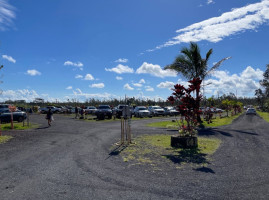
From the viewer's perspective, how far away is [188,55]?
65.6 feet

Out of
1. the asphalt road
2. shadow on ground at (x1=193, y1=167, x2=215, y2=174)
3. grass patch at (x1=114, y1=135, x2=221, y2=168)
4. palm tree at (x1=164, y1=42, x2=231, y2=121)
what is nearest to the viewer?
the asphalt road

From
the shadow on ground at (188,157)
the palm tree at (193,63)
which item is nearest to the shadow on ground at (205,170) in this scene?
the shadow on ground at (188,157)

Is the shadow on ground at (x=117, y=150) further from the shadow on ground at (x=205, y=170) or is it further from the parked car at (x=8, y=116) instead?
the parked car at (x=8, y=116)

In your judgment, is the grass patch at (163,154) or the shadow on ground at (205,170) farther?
the grass patch at (163,154)

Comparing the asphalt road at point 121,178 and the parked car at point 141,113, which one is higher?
the parked car at point 141,113

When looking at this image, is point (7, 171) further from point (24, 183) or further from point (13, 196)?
point (13, 196)

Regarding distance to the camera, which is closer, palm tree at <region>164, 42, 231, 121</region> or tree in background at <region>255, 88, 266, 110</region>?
palm tree at <region>164, 42, 231, 121</region>

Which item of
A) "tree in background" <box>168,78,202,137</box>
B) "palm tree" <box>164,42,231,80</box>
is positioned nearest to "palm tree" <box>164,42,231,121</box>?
"palm tree" <box>164,42,231,80</box>

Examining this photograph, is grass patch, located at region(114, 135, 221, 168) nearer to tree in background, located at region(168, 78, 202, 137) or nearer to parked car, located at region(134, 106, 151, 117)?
tree in background, located at region(168, 78, 202, 137)

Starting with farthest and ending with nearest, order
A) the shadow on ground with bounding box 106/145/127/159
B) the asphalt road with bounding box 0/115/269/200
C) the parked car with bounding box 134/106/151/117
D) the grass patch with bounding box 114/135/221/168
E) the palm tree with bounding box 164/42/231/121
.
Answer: the parked car with bounding box 134/106/151/117
the palm tree with bounding box 164/42/231/121
the shadow on ground with bounding box 106/145/127/159
the grass patch with bounding box 114/135/221/168
the asphalt road with bounding box 0/115/269/200

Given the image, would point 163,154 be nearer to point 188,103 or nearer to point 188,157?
point 188,157

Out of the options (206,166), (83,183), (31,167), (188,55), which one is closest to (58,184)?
(83,183)

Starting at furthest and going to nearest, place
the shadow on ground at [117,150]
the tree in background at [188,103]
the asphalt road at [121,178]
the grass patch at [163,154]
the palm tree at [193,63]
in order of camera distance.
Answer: the palm tree at [193,63] < the tree in background at [188,103] < the shadow on ground at [117,150] < the grass patch at [163,154] < the asphalt road at [121,178]

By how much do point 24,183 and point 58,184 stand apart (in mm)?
Result: 812
